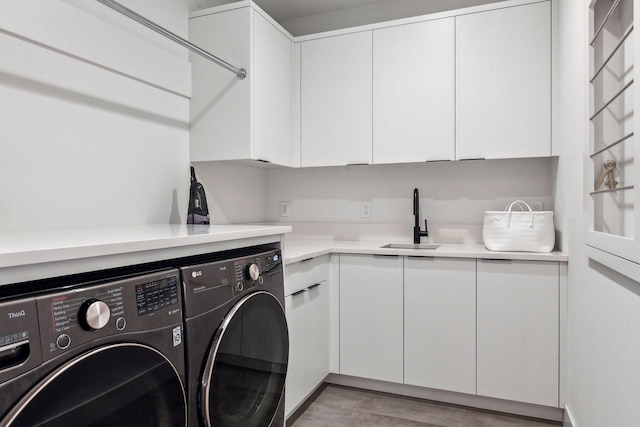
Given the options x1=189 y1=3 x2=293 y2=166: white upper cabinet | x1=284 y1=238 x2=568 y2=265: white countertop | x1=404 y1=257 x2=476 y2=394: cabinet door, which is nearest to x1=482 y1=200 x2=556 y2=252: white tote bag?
x1=284 y1=238 x2=568 y2=265: white countertop

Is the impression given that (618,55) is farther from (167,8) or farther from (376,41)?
(167,8)

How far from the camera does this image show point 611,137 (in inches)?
57.3

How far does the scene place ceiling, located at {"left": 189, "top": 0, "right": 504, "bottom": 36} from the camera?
2.75 meters

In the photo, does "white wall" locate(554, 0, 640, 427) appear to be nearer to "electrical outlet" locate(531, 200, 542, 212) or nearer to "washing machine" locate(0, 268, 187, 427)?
"electrical outlet" locate(531, 200, 542, 212)

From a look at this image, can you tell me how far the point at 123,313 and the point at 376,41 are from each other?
220 centimetres

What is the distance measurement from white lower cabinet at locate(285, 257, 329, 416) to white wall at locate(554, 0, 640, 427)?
120cm

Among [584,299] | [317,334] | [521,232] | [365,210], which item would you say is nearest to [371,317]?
[317,334]

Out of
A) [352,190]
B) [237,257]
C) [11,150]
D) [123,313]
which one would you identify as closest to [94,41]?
[11,150]

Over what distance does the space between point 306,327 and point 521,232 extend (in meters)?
1.20

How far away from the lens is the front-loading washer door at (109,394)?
0.78m

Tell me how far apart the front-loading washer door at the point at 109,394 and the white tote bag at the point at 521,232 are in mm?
1726

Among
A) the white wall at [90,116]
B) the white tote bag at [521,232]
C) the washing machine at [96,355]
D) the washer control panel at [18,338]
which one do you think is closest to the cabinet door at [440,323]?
the white tote bag at [521,232]

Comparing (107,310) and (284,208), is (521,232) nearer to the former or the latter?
(284,208)

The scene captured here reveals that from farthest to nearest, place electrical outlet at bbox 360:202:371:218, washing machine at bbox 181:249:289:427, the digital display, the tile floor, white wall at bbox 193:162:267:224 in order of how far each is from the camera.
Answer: electrical outlet at bbox 360:202:371:218 < white wall at bbox 193:162:267:224 < the tile floor < washing machine at bbox 181:249:289:427 < the digital display
